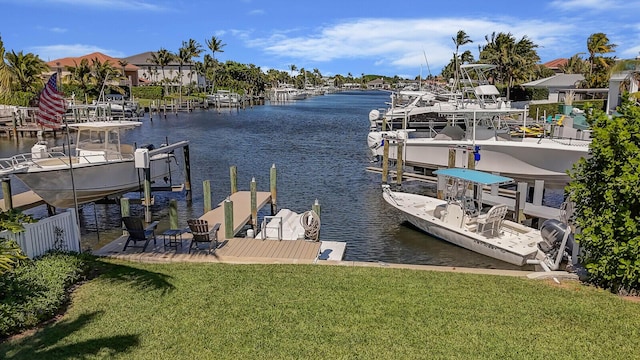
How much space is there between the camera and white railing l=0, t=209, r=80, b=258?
10.4 meters

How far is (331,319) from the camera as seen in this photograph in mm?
8430

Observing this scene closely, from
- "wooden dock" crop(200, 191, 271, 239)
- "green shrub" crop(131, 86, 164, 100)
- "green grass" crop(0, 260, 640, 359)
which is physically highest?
"green shrub" crop(131, 86, 164, 100)

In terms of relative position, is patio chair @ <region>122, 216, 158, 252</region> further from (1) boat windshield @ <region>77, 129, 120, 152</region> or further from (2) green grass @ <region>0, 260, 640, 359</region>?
(1) boat windshield @ <region>77, 129, 120, 152</region>

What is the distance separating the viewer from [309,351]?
737 cm

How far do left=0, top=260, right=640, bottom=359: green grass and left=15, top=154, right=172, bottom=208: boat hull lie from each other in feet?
32.7

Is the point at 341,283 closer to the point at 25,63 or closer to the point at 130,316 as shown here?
the point at 130,316

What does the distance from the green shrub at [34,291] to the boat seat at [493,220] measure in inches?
505

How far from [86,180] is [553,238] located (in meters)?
18.6

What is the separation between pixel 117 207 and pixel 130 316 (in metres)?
16.3

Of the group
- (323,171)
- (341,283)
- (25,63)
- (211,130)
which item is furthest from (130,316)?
(25,63)

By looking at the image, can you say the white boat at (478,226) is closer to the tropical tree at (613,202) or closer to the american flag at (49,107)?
the tropical tree at (613,202)

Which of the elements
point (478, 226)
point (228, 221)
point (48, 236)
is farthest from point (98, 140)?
point (478, 226)

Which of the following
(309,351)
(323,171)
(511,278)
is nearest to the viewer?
(309,351)

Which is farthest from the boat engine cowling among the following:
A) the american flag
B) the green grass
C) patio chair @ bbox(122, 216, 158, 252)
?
the american flag
